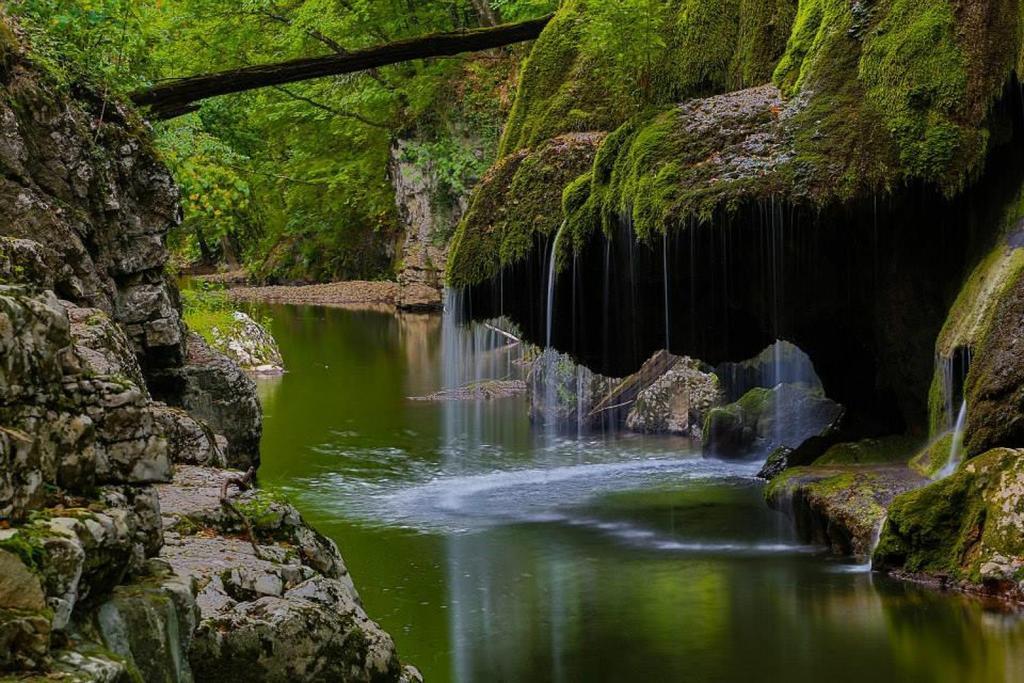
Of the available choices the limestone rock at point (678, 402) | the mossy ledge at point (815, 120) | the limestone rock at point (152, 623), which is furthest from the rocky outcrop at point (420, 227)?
the limestone rock at point (152, 623)

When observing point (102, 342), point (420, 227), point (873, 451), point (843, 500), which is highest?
point (420, 227)

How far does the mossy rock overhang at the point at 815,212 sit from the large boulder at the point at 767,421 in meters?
1.82

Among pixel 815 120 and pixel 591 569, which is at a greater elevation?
pixel 815 120

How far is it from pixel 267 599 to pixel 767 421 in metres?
11.5

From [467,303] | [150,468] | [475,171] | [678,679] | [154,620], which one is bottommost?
[678,679]

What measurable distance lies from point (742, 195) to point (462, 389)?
10.9m

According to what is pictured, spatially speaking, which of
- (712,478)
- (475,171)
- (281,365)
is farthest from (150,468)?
(475,171)

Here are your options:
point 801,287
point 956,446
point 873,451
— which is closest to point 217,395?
point 801,287

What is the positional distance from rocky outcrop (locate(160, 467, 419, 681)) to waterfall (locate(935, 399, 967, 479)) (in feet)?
18.9

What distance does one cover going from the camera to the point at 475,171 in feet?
112

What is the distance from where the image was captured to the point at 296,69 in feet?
48.8

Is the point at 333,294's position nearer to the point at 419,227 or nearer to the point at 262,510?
the point at 419,227

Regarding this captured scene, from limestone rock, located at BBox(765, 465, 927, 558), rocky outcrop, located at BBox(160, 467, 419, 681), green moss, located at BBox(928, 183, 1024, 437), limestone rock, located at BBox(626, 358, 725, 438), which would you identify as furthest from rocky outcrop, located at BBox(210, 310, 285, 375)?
rocky outcrop, located at BBox(160, 467, 419, 681)

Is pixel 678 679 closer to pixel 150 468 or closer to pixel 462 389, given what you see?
pixel 150 468
